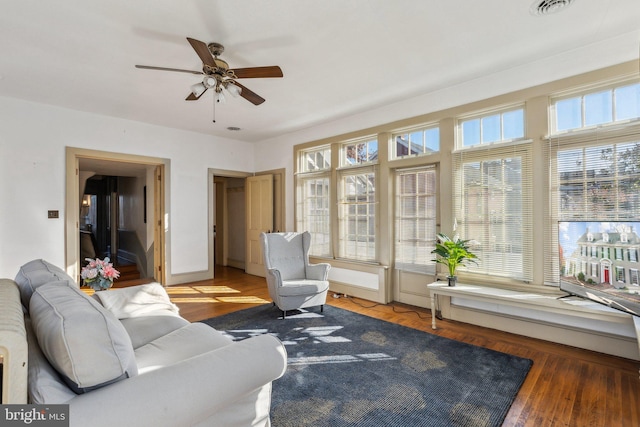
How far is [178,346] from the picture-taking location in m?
1.84

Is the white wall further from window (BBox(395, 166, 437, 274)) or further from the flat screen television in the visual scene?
the flat screen television

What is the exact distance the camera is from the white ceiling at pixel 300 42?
2.31m

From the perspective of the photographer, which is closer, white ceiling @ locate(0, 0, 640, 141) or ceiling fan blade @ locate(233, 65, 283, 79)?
white ceiling @ locate(0, 0, 640, 141)

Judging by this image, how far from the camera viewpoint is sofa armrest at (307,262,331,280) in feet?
13.3

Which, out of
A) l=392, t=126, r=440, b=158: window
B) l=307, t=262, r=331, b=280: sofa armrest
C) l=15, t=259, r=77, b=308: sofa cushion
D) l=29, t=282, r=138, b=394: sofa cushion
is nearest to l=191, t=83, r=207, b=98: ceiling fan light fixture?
l=15, t=259, r=77, b=308: sofa cushion

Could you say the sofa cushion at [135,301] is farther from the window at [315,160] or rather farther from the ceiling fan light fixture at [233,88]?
the window at [315,160]

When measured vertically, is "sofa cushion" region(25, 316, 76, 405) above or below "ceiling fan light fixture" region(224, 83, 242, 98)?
below

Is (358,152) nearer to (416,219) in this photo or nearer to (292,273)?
(416,219)

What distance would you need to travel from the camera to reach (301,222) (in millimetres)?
5672

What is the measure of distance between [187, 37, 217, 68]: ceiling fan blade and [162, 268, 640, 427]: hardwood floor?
9.31ft

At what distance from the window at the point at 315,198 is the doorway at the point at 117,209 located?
2467mm

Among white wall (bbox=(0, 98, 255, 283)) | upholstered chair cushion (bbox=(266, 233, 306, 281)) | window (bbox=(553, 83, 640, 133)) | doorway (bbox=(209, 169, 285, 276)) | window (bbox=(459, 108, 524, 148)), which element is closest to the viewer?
window (bbox=(553, 83, 640, 133))

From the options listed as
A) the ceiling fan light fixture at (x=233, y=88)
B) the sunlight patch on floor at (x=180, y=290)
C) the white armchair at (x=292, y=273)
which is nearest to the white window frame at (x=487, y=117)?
the white armchair at (x=292, y=273)

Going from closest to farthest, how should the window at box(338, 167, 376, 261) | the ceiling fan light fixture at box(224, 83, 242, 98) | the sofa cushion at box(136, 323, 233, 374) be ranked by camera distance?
the sofa cushion at box(136, 323, 233, 374)
the ceiling fan light fixture at box(224, 83, 242, 98)
the window at box(338, 167, 376, 261)
